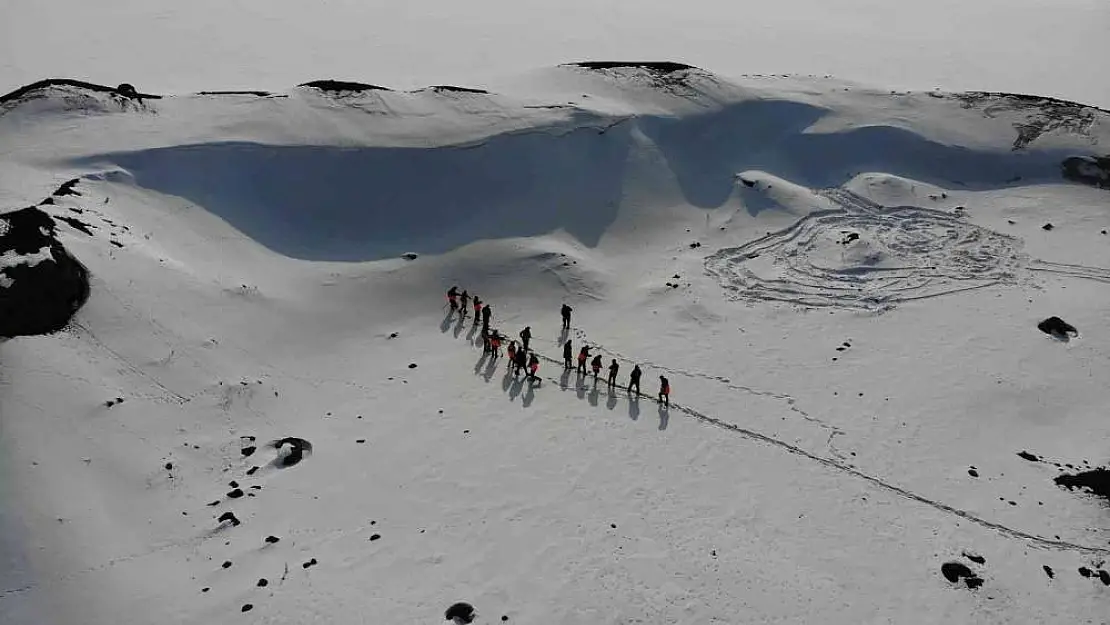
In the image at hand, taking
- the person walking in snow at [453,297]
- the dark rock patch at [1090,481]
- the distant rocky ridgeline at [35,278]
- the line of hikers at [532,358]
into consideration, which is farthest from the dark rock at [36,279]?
the dark rock patch at [1090,481]

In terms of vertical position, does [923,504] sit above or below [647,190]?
below

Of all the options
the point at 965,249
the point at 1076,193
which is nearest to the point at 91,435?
the point at 965,249

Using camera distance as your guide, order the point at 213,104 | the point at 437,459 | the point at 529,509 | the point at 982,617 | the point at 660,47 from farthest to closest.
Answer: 1. the point at 660,47
2. the point at 213,104
3. the point at 437,459
4. the point at 529,509
5. the point at 982,617

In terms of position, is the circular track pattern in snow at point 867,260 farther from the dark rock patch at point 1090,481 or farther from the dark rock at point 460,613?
the dark rock at point 460,613

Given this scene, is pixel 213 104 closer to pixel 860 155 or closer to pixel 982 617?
pixel 860 155

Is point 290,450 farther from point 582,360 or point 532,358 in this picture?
point 582,360

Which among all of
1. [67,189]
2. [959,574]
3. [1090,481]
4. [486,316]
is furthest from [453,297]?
[1090,481]

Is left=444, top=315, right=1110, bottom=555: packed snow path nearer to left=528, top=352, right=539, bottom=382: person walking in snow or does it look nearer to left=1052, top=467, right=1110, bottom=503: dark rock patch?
left=528, top=352, right=539, bottom=382: person walking in snow
